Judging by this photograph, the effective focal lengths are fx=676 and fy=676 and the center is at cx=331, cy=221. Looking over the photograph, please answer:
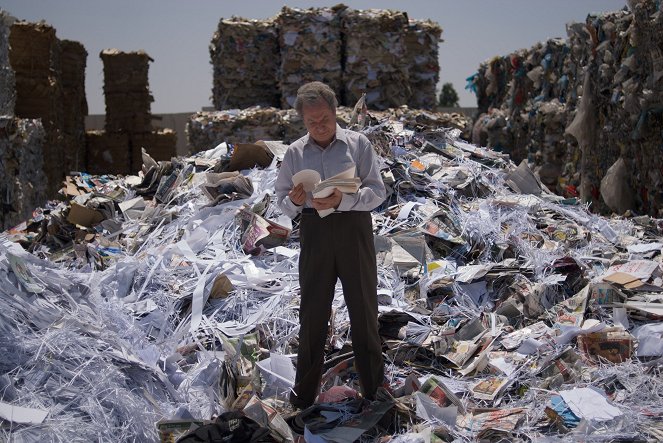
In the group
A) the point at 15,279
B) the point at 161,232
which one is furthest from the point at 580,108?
the point at 15,279

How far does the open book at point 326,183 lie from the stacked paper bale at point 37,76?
663cm

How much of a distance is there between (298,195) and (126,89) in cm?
825

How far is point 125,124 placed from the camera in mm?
10531

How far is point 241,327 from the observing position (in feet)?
13.0

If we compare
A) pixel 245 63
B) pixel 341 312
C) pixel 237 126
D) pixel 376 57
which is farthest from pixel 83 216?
pixel 376 57

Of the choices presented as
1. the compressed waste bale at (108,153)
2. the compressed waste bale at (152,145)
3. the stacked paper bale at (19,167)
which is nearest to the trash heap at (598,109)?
the compressed waste bale at (152,145)

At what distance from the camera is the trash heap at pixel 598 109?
6.30 meters

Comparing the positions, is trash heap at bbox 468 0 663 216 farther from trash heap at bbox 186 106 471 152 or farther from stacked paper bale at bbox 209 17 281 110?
stacked paper bale at bbox 209 17 281 110

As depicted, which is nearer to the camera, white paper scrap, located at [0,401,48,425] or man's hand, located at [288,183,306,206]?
white paper scrap, located at [0,401,48,425]

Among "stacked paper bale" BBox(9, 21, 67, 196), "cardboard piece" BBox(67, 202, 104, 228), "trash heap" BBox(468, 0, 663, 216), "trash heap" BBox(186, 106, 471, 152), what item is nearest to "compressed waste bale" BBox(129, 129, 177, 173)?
"stacked paper bale" BBox(9, 21, 67, 196)

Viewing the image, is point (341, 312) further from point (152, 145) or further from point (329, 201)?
point (152, 145)

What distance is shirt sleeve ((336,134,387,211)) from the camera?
2977 mm

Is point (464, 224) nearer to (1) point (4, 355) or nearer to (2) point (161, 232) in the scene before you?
(2) point (161, 232)

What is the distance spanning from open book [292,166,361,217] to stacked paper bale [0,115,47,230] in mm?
5394
